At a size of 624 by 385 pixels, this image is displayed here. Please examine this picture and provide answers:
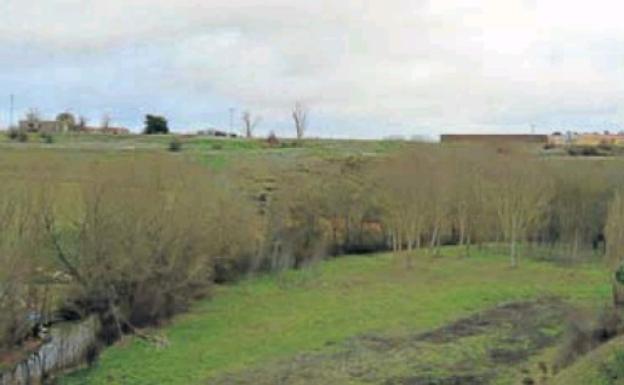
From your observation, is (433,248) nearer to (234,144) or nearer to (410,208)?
(410,208)

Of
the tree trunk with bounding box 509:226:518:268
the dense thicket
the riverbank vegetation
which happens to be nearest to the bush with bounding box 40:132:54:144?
the riverbank vegetation

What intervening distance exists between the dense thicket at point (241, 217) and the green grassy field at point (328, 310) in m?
2.19

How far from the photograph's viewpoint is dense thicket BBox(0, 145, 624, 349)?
36625 mm

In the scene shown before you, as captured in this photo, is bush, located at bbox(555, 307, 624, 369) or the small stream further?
the small stream

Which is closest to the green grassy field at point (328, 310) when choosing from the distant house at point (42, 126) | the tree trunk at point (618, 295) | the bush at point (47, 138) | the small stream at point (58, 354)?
the small stream at point (58, 354)

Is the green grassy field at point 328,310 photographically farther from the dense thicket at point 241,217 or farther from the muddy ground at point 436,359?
the dense thicket at point 241,217

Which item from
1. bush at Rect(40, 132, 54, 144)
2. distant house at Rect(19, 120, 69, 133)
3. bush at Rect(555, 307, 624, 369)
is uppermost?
distant house at Rect(19, 120, 69, 133)

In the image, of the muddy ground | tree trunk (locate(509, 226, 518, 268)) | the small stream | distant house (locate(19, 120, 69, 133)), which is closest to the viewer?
the small stream

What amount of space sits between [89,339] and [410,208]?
30.8 m

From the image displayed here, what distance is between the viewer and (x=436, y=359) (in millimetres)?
33625

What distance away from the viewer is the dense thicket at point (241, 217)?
3662 centimetres

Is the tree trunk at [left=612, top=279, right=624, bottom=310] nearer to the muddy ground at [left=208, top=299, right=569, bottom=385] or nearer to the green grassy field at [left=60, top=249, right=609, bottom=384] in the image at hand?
the muddy ground at [left=208, top=299, right=569, bottom=385]

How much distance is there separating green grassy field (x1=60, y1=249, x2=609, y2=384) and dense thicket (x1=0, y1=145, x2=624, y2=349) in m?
2.19

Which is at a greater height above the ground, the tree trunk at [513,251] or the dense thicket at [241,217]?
the dense thicket at [241,217]
